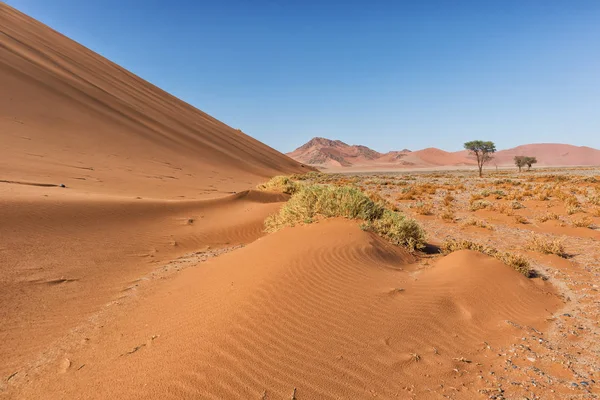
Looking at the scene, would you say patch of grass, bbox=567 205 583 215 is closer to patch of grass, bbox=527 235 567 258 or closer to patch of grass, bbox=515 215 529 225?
patch of grass, bbox=515 215 529 225

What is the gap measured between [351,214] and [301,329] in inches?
181

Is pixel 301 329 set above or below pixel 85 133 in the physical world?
below

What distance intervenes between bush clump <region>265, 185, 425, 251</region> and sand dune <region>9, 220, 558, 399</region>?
63.6 inches

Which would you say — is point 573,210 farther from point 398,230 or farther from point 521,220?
point 398,230

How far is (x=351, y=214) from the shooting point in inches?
311

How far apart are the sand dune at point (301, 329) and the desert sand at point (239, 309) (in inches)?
0.7

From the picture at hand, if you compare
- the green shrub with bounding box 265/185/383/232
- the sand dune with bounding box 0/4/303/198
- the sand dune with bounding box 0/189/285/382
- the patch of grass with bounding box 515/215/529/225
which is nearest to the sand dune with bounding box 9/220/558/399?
the sand dune with bounding box 0/189/285/382

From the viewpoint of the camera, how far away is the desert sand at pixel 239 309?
2939mm

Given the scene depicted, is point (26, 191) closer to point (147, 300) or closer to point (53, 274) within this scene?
point (53, 274)

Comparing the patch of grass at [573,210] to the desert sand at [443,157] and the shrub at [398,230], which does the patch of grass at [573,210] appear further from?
the desert sand at [443,157]

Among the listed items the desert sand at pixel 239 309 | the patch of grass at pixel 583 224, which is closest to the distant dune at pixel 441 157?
the patch of grass at pixel 583 224

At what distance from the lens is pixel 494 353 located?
362 cm

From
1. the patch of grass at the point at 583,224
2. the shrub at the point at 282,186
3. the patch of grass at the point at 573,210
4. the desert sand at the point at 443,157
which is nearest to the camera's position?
the patch of grass at the point at 583,224

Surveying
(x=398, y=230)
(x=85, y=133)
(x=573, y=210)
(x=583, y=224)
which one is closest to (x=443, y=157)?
(x=573, y=210)
